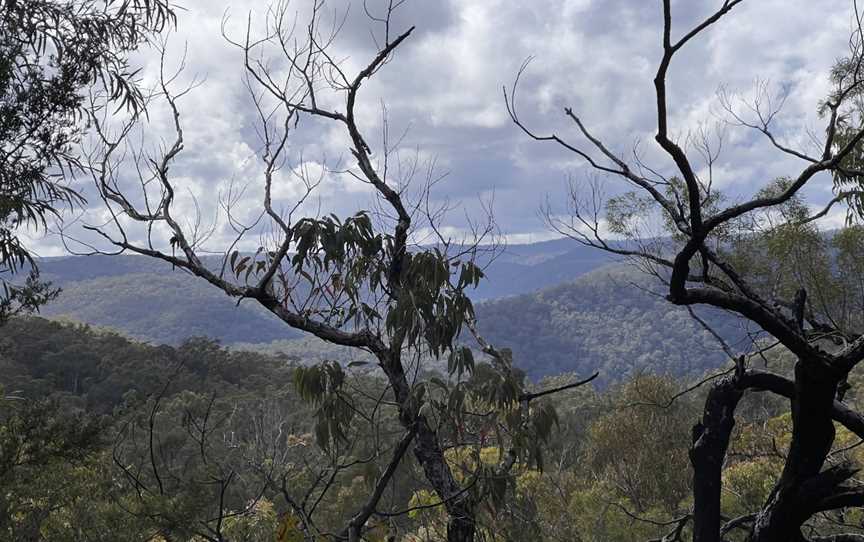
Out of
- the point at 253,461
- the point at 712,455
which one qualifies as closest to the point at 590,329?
the point at 253,461

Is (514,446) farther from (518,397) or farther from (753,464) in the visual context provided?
(753,464)

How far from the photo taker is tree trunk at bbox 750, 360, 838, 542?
211 cm

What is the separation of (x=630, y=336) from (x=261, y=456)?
164 m

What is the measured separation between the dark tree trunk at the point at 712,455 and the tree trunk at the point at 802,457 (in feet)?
0.45

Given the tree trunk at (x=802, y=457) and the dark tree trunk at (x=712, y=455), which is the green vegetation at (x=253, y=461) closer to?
Result: the dark tree trunk at (x=712, y=455)

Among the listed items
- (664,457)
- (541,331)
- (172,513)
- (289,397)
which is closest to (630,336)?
(541,331)

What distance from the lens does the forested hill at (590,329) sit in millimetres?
139125

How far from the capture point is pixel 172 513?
8844 mm

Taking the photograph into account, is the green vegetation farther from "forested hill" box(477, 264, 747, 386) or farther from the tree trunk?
"forested hill" box(477, 264, 747, 386)

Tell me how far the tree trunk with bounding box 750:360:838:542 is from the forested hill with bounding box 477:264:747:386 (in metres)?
128

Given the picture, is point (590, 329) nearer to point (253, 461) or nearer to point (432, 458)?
point (432, 458)

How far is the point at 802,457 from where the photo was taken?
2160 millimetres

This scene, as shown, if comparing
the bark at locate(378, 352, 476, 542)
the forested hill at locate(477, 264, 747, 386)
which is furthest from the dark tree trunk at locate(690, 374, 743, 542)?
the forested hill at locate(477, 264, 747, 386)

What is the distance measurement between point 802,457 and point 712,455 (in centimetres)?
26
